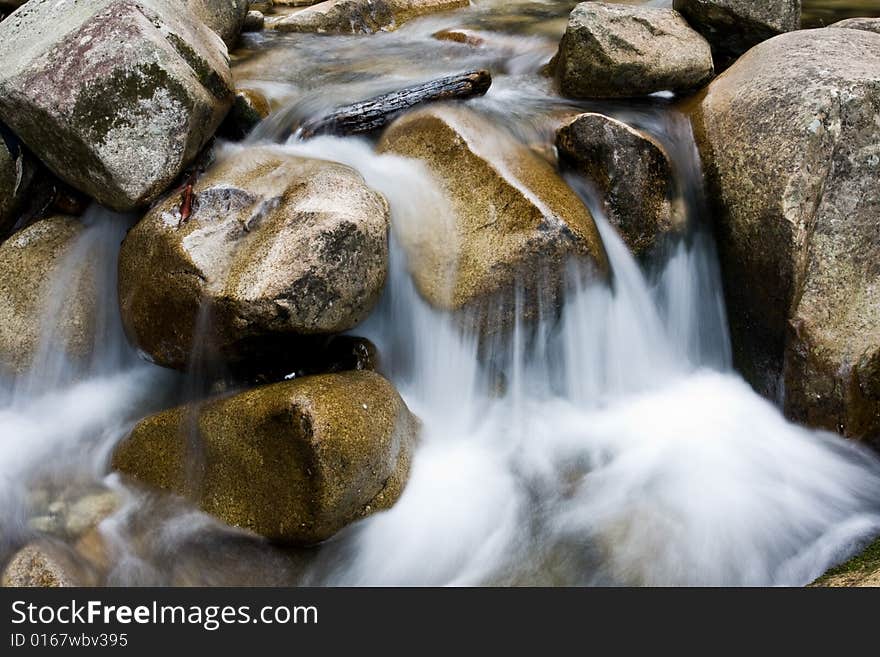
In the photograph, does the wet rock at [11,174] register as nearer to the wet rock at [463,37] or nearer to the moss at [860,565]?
the wet rock at [463,37]

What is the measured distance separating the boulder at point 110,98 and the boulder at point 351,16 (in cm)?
486

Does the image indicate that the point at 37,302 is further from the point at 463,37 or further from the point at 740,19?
the point at 740,19

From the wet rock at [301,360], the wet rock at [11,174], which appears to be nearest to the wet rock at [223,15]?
the wet rock at [11,174]

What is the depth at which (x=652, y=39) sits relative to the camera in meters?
6.79

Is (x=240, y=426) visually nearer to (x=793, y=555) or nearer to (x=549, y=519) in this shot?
(x=549, y=519)

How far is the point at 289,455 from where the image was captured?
13.2 feet

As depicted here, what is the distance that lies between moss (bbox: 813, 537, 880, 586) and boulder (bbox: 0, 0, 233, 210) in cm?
517

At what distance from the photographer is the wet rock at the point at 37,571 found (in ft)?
12.4

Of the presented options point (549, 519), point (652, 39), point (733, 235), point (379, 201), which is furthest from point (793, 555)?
point (652, 39)

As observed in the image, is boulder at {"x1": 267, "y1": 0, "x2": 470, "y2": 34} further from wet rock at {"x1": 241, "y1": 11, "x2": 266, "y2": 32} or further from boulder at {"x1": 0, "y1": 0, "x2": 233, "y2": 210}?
boulder at {"x1": 0, "y1": 0, "x2": 233, "y2": 210}

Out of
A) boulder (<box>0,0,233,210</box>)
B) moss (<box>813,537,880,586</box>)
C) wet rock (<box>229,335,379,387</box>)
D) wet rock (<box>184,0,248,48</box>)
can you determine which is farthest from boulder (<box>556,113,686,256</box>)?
wet rock (<box>184,0,248,48</box>)

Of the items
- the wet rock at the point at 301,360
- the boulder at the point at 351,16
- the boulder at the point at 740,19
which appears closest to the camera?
the wet rock at the point at 301,360

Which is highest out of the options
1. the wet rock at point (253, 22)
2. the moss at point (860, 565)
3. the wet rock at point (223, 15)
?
the wet rock at point (223, 15)

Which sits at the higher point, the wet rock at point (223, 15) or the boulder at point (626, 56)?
the wet rock at point (223, 15)
